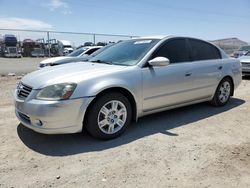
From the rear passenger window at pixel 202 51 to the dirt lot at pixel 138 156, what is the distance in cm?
131

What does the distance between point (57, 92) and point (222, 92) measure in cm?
389

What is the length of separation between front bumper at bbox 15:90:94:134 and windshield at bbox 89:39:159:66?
1142 mm

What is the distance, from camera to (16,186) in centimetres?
296

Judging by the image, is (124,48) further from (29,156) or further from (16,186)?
(16,186)

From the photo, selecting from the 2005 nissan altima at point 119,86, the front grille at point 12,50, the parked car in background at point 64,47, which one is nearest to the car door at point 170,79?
the 2005 nissan altima at point 119,86

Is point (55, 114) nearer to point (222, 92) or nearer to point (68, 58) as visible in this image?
point (222, 92)

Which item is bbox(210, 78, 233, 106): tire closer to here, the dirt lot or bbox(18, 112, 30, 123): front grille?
the dirt lot

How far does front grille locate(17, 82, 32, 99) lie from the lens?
156 inches

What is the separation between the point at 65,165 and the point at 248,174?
2152mm

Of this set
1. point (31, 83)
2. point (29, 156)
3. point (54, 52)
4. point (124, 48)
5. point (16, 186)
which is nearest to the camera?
point (16, 186)

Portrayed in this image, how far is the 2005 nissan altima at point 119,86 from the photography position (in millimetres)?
3795

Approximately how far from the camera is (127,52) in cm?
494

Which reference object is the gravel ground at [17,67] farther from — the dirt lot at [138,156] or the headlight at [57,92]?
the headlight at [57,92]

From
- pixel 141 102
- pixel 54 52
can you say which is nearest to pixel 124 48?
pixel 141 102
